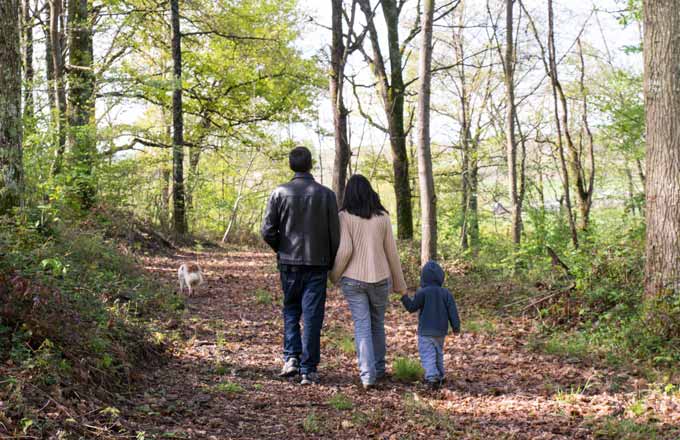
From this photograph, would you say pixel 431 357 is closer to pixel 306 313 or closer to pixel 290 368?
pixel 306 313

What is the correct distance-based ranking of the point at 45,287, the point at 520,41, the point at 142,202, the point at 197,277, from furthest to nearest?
the point at 520,41
the point at 142,202
the point at 197,277
the point at 45,287

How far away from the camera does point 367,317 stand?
20.2 feet

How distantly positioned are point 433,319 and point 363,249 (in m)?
1.03

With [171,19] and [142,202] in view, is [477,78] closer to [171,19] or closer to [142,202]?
[171,19]

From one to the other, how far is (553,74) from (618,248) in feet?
23.9

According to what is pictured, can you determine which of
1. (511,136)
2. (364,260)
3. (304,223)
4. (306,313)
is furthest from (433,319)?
(511,136)


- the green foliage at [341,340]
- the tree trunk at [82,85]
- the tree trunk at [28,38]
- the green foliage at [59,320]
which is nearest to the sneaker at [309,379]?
the green foliage at [341,340]

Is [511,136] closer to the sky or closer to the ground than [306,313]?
closer to the sky

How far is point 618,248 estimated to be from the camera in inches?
367

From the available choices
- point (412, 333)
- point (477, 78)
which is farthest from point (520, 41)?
point (412, 333)

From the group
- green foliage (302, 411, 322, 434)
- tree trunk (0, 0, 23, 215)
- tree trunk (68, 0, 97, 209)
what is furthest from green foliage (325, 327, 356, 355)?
tree trunk (68, 0, 97, 209)

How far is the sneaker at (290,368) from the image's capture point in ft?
20.7

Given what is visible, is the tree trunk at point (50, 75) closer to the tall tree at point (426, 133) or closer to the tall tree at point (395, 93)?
the tall tree at point (426, 133)

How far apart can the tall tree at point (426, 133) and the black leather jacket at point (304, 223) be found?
4597 millimetres
